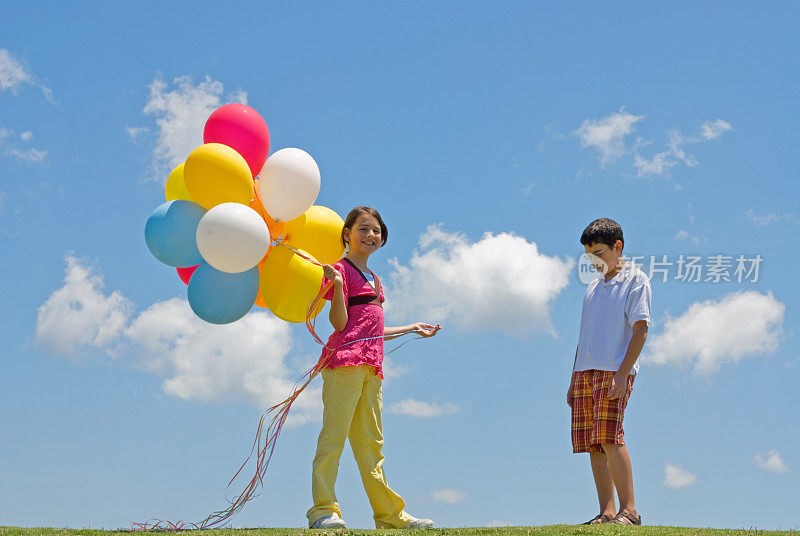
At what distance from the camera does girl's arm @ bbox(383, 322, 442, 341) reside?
6727 millimetres

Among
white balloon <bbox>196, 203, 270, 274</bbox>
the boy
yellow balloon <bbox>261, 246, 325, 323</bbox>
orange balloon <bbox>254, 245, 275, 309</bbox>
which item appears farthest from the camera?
orange balloon <bbox>254, 245, 275, 309</bbox>

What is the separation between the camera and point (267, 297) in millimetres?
6551

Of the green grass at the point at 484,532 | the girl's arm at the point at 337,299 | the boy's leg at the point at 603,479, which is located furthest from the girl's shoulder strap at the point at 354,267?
the boy's leg at the point at 603,479

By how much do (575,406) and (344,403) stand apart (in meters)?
1.92

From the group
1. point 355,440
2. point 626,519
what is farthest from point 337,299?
point 626,519

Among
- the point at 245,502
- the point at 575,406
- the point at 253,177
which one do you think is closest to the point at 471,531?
the point at 575,406

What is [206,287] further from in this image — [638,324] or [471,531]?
[638,324]

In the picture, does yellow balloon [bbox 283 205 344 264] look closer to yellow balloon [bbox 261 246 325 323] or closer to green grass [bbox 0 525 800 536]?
yellow balloon [bbox 261 246 325 323]

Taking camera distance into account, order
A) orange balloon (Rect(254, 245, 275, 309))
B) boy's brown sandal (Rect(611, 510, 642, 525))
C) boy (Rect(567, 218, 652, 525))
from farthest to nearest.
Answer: orange balloon (Rect(254, 245, 275, 309))
boy (Rect(567, 218, 652, 525))
boy's brown sandal (Rect(611, 510, 642, 525))

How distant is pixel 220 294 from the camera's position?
623 cm

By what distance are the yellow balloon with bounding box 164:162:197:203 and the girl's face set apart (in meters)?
1.44

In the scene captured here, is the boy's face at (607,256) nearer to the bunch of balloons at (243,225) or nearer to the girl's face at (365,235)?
the girl's face at (365,235)

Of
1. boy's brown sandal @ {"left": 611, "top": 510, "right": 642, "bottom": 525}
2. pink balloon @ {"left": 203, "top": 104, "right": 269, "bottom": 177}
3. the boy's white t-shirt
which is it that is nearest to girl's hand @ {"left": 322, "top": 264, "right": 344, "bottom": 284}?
pink balloon @ {"left": 203, "top": 104, "right": 269, "bottom": 177}

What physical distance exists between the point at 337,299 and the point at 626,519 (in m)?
2.84
